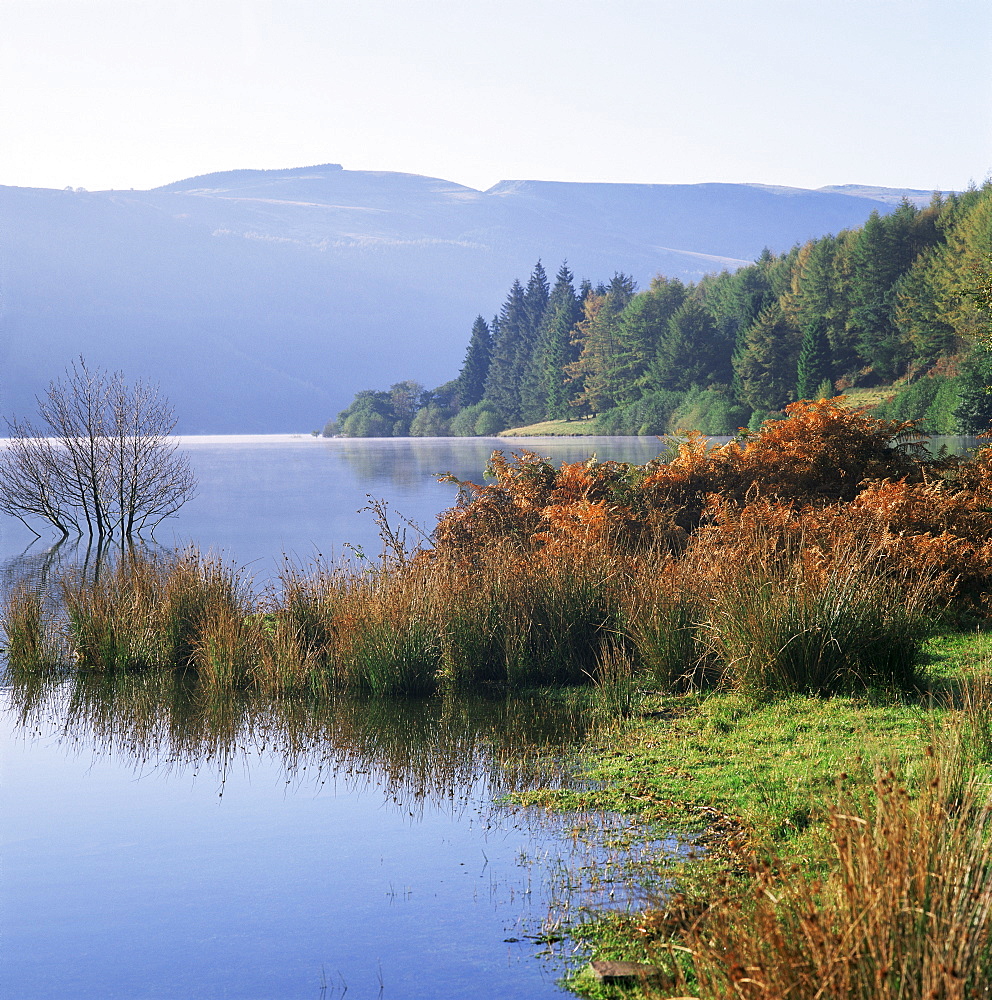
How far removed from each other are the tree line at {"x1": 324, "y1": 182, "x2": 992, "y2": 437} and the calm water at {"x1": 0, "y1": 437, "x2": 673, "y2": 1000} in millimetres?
38992

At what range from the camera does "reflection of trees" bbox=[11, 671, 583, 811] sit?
5988 millimetres

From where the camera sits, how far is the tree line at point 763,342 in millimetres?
52438

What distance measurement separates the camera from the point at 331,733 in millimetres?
6984

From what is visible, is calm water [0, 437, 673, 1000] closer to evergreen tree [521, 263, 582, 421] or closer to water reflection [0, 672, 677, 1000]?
water reflection [0, 672, 677, 1000]

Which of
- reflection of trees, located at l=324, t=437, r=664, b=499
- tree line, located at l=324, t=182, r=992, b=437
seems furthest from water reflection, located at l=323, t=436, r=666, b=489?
tree line, located at l=324, t=182, r=992, b=437

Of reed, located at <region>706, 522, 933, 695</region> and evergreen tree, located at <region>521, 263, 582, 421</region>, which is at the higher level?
evergreen tree, located at <region>521, 263, 582, 421</region>

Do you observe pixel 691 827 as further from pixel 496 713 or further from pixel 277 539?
pixel 277 539

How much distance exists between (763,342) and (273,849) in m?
59.1

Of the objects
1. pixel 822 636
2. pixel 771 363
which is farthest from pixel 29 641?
pixel 771 363

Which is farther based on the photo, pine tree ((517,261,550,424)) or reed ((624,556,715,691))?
pine tree ((517,261,550,424))

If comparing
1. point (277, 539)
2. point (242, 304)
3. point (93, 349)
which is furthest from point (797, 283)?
point (242, 304)

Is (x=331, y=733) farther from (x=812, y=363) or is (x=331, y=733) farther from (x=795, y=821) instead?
(x=812, y=363)

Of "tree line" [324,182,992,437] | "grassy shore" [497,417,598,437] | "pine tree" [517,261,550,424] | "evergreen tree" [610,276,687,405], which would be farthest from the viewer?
"pine tree" [517,261,550,424]

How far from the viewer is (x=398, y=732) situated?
6.91 m
